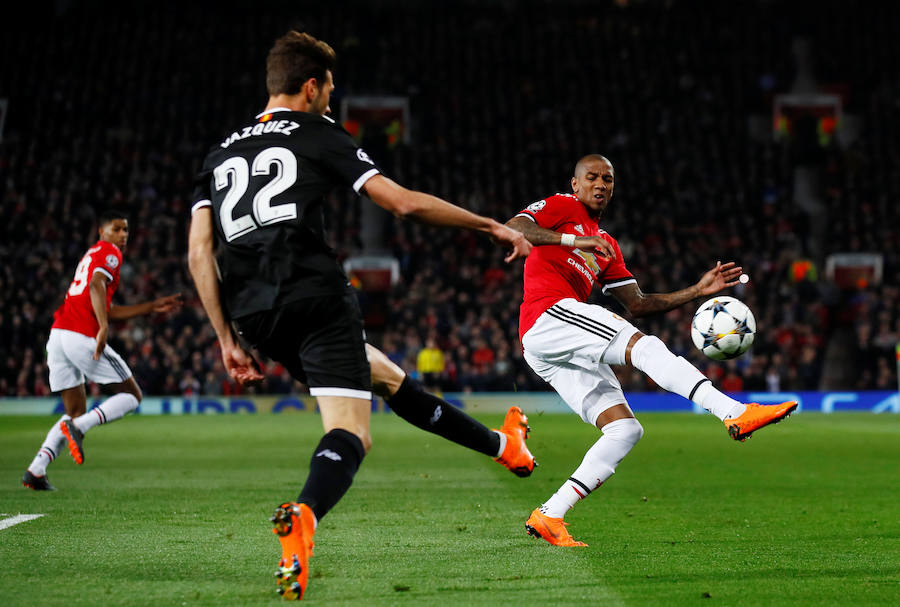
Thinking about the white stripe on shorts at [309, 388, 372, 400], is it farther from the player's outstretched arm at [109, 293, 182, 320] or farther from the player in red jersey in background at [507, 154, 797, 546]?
the player's outstretched arm at [109, 293, 182, 320]

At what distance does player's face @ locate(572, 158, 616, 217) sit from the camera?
22.7 feet

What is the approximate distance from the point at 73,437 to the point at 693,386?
5.59 metres

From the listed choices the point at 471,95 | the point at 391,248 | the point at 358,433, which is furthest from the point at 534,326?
the point at 471,95

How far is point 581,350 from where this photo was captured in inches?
252

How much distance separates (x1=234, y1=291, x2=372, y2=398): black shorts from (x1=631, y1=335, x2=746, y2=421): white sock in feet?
6.45

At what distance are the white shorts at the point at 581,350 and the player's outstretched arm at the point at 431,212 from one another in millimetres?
2076

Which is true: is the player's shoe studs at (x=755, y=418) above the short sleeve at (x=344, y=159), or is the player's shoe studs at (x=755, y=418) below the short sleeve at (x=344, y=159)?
below

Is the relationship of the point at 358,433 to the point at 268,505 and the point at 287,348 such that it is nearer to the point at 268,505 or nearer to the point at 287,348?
the point at 287,348

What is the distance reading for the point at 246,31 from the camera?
36.4m

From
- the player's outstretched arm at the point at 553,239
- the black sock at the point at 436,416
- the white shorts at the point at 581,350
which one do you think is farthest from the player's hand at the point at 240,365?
the white shorts at the point at 581,350

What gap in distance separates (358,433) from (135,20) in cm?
3468

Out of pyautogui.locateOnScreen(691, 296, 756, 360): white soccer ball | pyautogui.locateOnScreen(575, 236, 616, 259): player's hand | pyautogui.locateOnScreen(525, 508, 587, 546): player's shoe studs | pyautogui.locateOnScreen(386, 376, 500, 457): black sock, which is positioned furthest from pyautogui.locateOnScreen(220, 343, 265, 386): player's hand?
pyautogui.locateOnScreen(691, 296, 756, 360): white soccer ball

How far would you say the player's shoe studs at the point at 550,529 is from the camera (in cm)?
600

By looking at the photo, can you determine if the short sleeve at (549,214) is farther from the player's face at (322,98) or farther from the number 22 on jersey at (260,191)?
the number 22 on jersey at (260,191)
